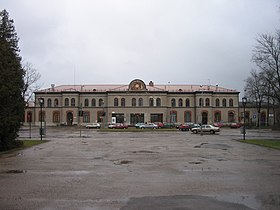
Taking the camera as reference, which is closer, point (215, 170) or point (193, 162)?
point (215, 170)

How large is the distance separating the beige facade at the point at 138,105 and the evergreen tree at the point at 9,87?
234 ft

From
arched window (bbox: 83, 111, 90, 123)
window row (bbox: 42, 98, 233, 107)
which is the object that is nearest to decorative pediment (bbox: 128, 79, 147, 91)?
window row (bbox: 42, 98, 233, 107)

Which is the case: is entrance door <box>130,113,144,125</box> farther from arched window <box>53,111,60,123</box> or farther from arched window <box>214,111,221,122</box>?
arched window <box>53,111,60,123</box>

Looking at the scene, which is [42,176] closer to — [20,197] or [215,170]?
[20,197]

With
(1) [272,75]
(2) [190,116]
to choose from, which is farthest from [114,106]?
(1) [272,75]

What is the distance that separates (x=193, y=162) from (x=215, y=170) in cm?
254

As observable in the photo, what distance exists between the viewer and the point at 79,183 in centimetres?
1043

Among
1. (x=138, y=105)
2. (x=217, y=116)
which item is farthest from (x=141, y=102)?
(x=217, y=116)

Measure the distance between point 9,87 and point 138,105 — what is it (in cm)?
7605

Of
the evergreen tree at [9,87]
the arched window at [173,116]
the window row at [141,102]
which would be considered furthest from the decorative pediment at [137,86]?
the evergreen tree at [9,87]

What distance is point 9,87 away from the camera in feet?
68.2

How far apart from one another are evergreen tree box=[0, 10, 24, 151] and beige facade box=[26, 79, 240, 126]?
7141 centimetres

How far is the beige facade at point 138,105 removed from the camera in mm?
96250

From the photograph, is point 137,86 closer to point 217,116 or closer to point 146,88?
point 146,88
